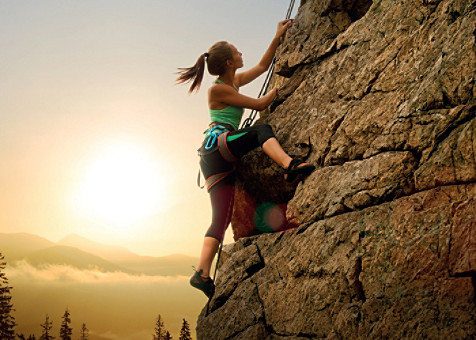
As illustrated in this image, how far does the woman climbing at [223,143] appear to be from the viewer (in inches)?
241

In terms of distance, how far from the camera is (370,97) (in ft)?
17.9

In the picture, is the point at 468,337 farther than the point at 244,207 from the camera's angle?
No

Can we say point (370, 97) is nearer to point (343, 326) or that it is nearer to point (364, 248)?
point (364, 248)

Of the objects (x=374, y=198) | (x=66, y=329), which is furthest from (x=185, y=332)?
(x=374, y=198)

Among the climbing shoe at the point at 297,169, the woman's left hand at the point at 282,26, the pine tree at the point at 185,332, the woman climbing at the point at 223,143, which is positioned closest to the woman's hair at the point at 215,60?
the woman climbing at the point at 223,143

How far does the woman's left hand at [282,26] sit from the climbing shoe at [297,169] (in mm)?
3581

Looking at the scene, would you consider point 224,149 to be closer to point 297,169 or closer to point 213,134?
point 213,134

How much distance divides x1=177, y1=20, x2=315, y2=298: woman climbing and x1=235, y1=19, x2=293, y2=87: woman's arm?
31.2 inches

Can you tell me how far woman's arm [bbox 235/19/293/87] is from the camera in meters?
8.27

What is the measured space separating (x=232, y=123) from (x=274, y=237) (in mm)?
2273

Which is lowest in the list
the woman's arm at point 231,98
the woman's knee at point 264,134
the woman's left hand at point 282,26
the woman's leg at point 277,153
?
the woman's leg at point 277,153

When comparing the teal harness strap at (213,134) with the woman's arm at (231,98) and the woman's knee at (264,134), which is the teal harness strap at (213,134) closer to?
the woman's arm at (231,98)

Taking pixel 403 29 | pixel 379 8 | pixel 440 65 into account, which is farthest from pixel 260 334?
pixel 379 8

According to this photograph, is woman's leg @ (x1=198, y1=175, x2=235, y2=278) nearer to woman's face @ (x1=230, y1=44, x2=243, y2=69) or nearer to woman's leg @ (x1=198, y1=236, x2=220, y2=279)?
woman's leg @ (x1=198, y1=236, x2=220, y2=279)
